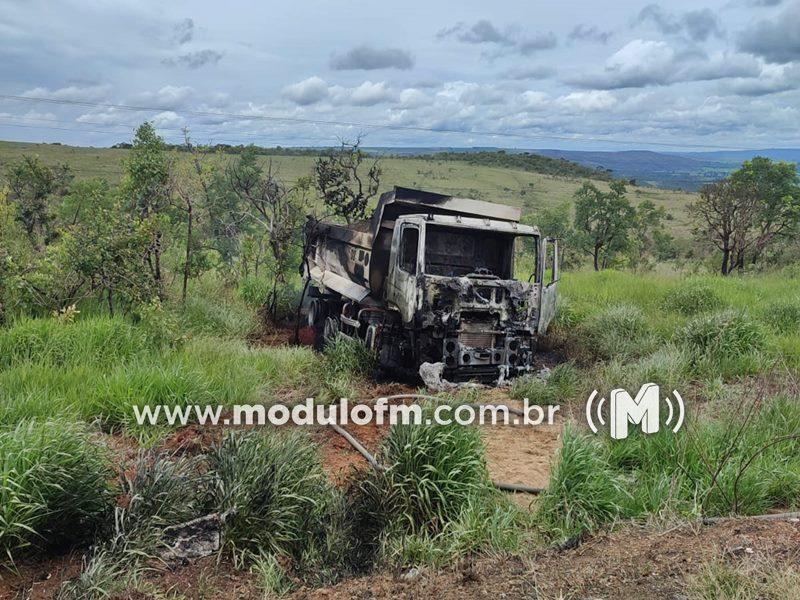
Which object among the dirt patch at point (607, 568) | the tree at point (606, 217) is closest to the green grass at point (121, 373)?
the dirt patch at point (607, 568)

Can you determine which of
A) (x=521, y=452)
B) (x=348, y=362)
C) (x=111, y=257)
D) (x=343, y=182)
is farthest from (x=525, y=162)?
(x=521, y=452)

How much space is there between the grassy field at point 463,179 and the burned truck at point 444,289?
40.0 m

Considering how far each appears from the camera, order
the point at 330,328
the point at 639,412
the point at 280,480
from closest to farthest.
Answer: the point at 280,480 < the point at 639,412 < the point at 330,328

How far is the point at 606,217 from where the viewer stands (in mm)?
24250

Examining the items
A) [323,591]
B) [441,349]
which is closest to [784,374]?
[441,349]

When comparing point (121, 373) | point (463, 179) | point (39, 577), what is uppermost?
point (463, 179)

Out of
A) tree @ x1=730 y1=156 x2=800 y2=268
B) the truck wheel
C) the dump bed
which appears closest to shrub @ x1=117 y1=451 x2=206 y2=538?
the dump bed

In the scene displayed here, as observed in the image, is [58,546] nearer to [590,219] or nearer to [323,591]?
[323,591]

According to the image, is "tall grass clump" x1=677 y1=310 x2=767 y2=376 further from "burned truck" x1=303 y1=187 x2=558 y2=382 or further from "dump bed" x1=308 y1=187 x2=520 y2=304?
"dump bed" x1=308 y1=187 x2=520 y2=304

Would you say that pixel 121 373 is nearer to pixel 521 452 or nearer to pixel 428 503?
pixel 428 503

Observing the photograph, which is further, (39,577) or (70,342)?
(70,342)

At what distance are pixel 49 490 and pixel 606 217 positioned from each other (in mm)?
23444

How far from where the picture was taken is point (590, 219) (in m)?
24.8

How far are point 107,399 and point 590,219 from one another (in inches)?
875
